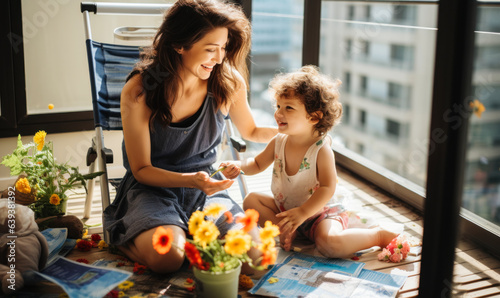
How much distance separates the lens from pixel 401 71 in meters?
16.7

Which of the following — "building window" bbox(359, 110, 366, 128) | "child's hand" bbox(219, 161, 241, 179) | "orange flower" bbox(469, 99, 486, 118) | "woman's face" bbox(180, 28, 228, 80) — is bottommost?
"building window" bbox(359, 110, 366, 128)

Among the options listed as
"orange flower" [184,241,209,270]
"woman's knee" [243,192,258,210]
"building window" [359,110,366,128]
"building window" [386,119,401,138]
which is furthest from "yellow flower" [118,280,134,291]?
"building window" [359,110,366,128]

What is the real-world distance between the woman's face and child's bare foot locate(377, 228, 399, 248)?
989mm

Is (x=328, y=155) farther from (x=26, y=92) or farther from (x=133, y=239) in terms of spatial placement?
(x=26, y=92)

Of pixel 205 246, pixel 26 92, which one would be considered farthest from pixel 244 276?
pixel 26 92

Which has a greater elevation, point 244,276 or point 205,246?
point 205,246

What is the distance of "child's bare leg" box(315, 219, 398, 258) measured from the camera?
2.17 meters

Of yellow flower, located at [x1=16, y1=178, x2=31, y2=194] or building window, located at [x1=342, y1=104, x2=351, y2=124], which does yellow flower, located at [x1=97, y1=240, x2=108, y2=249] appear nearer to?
yellow flower, located at [x1=16, y1=178, x2=31, y2=194]

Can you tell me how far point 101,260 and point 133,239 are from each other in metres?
0.19

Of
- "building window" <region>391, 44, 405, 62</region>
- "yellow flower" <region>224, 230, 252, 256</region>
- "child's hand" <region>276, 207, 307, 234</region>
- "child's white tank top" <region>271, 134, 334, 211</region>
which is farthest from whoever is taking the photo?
"building window" <region>391, 44, 405, 62</region>

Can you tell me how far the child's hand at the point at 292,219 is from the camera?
7.02 ft

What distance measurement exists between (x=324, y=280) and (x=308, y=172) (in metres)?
0.47

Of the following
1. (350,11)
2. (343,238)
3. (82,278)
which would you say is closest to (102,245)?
(82,278)

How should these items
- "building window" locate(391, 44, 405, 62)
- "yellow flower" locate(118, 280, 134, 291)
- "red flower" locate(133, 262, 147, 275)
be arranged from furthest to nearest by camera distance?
"building window" locate(391, 44, 405, 62), "red flower" locate(133, 262, 147, 275), "yellow flower" locate(118, 280, 134, 291)
